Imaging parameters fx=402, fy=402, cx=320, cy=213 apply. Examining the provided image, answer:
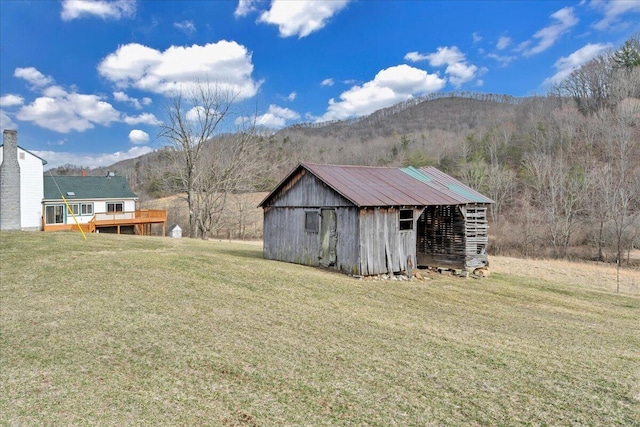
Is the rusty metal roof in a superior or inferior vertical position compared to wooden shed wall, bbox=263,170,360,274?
superior

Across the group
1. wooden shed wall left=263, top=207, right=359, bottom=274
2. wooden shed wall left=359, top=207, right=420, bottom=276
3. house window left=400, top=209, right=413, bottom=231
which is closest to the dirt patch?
house window left=400, top=209, right=413, bottom=231

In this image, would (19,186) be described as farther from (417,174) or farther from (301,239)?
(417,174)

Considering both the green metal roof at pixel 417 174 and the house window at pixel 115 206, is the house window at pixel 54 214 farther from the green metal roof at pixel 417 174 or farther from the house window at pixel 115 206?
the green metal roof at pixel 417 174

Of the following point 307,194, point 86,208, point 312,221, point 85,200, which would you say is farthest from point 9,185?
point 312,221

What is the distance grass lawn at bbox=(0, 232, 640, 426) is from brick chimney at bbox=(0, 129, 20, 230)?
19.7 m

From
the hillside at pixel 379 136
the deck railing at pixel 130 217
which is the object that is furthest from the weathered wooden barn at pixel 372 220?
the hillside at pixel 379 136

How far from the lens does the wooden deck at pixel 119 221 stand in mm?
32562

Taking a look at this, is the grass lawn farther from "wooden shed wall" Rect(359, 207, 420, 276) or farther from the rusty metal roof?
the rusty metal roof

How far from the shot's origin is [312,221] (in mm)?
16750

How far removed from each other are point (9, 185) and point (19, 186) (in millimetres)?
782

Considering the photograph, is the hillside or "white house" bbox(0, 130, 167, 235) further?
the hillside

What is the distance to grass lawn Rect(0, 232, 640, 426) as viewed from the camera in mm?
4996

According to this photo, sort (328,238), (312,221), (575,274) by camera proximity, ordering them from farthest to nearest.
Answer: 1. (575,274)
2. (312,221)
3. (328,238)

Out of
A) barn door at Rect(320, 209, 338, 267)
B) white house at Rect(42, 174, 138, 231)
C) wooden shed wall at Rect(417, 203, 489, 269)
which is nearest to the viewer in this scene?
barn door at Rect(320, 209, 338, 267)
